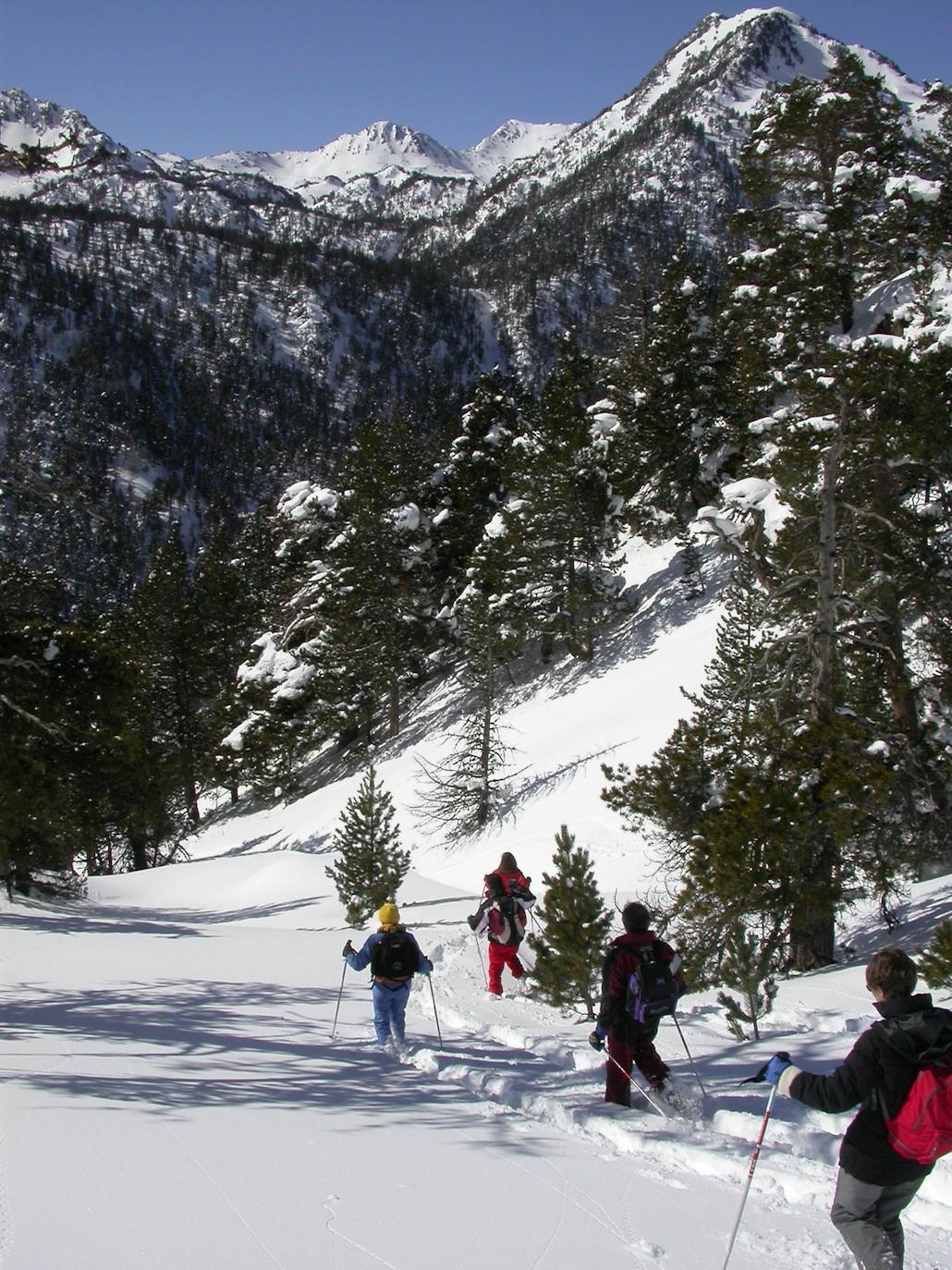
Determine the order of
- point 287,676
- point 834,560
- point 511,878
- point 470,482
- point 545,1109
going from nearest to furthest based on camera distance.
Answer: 1. point 545,1109
2. point 511,878
3. point 834,560
4. point 470,482
5. point 287,676

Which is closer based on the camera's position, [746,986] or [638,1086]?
[638,1086]

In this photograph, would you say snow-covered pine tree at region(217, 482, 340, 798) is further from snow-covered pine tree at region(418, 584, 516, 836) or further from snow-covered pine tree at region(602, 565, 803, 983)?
snow-covered pine tree at region(602, 565, 803, 983)

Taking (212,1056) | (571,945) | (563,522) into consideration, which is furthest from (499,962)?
(563,522)

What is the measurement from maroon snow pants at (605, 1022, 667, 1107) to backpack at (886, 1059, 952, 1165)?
3.08 meters

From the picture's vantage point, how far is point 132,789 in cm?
1741

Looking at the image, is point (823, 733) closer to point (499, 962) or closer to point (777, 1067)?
point (499, 962)

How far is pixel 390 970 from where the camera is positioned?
808cm

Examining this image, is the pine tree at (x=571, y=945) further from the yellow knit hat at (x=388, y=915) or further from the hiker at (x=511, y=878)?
the yellow knit hat at (x=388, y=915)

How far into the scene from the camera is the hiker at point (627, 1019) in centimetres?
626

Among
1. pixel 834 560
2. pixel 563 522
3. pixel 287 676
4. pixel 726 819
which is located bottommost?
pixel 726 819

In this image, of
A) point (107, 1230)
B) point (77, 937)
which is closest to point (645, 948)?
point (107, 1230)

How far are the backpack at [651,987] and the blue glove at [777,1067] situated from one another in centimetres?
243

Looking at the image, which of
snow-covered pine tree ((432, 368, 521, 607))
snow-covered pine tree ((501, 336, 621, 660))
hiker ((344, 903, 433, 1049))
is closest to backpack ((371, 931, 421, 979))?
hiker ((344, 903, 433, 1049))

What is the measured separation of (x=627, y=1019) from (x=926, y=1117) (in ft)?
10.5
